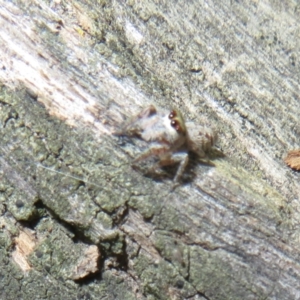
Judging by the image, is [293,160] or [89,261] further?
[293,160]

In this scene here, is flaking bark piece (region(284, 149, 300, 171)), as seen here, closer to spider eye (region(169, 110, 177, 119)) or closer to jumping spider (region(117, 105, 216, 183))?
jumping spider (region(117, 105, 216, 183))

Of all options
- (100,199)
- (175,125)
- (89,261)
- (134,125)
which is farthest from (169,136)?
(89,261)

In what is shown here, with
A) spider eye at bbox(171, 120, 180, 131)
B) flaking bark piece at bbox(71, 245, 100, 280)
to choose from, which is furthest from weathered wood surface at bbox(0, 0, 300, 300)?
spider eye at bbox(171, 120, 180, 131)

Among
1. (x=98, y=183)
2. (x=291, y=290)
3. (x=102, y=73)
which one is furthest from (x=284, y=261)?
(x=102, y=73)

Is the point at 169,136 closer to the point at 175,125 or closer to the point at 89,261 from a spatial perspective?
the point at 175,125

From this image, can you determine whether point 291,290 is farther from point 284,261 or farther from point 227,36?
point 227,36

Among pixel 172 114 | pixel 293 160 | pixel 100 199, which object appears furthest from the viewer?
pixel 293 160
